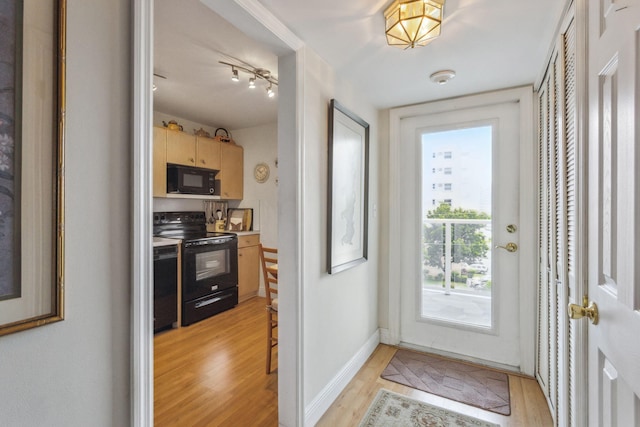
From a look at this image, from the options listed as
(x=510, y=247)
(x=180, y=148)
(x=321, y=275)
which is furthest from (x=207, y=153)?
(x=510, y=247)

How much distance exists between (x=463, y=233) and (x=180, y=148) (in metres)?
3.07

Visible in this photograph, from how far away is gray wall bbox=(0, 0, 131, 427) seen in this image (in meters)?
0.71

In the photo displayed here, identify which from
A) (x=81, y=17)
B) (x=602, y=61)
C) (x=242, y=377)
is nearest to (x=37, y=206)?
(x=81, y=17)

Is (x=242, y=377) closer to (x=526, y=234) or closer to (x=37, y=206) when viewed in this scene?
(x=37, y=206)

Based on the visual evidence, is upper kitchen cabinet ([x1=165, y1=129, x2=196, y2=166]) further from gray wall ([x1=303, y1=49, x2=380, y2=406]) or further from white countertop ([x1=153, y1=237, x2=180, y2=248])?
gray wall ([x1=303, y1=49, x2=380, y2=406])

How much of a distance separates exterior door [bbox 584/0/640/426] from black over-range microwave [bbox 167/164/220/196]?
11.3 ft

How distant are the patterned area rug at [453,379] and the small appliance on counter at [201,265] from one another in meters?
2.03

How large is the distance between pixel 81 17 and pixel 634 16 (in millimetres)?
1342

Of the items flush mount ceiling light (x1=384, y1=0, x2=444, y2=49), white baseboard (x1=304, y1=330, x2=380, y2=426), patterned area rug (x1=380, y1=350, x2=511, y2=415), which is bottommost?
patterned area rug (x1=380, y1=350, x2=511, y2=415)

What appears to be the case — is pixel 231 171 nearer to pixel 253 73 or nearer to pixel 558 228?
pixel 253 73

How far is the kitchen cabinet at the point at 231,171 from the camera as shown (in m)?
3.98

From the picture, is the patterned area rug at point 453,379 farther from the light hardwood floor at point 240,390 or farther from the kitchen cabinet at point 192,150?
the kitchen cabinet at point 192,150

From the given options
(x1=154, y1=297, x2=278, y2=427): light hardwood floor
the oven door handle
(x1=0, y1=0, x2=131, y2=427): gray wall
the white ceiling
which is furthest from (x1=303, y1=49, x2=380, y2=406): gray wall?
the oven door handle

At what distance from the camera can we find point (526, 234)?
2238 mm
